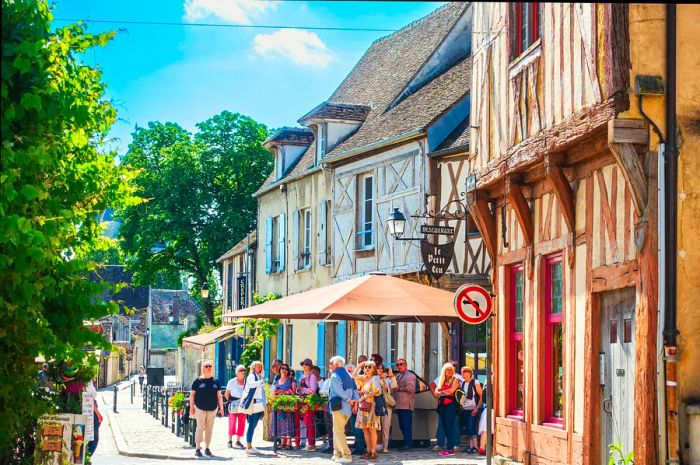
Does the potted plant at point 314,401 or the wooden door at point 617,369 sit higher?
the wooden door at point 617,369

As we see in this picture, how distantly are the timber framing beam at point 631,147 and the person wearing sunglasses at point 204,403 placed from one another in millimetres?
9638

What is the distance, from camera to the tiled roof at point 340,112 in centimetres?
2916

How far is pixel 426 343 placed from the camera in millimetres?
22938

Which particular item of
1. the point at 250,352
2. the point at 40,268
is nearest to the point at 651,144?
the point at 40,268

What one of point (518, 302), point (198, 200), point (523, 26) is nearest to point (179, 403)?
point (518, 302)

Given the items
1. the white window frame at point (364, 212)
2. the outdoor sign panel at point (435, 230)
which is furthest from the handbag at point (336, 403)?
the white window frame at point (364, 212)

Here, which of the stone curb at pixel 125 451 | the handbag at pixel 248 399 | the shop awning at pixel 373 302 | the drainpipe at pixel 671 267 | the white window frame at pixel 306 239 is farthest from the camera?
the white window frame at pixel 306 239

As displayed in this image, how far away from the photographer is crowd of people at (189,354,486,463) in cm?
1695

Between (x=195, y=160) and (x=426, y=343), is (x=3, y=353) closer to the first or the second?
(x=426, y=343)

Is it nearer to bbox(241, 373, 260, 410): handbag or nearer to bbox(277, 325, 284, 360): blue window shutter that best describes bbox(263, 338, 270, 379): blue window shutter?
bbox(277, 325, 284, 360): blue window shutter

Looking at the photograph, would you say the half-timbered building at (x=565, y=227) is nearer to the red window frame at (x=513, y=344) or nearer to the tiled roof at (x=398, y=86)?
the red window frame at (x=513, y=344)

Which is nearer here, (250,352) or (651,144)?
(651,144)

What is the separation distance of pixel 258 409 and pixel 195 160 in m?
31.1

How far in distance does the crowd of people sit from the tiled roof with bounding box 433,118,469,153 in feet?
18.3
